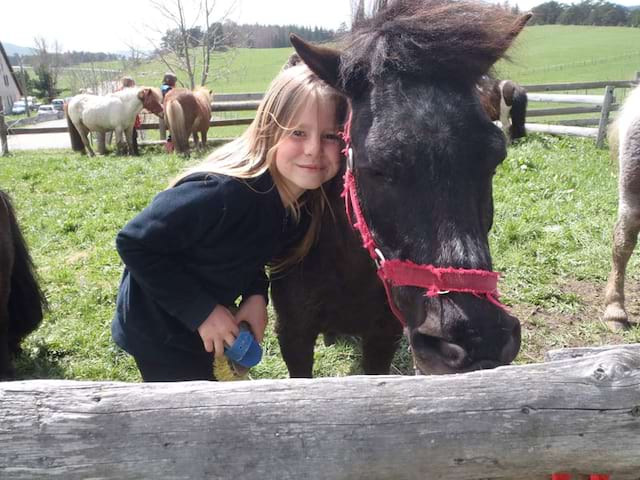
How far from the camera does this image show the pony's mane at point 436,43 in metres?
1.96

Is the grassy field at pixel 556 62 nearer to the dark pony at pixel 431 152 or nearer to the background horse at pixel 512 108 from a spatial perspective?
the background horse at pixel 512 108

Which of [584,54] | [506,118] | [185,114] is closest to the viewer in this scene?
[506,118]

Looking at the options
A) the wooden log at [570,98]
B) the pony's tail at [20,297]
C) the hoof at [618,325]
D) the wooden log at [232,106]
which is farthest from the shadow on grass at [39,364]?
the wooden log at [232,106]

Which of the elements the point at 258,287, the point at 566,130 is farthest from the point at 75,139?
the point at 258,287

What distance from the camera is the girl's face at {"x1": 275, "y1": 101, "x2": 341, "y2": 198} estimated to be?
2.17 metres

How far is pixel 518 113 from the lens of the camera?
39.3ft

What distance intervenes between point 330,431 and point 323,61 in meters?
1.55

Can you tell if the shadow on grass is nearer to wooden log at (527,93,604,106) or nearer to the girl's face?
the girl's face

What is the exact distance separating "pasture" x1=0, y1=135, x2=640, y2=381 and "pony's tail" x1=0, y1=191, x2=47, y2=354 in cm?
18

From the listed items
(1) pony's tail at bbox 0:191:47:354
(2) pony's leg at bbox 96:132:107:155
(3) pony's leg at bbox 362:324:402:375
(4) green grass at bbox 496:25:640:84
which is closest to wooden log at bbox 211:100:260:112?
(2) pony's leg at bbox 96:132:107:155

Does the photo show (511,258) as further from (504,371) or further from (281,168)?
(504,371)

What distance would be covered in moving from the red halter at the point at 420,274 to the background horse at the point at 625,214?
310 centimetres

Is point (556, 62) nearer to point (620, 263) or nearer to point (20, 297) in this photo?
point (620, 263)

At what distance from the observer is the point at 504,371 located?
1226 mm
